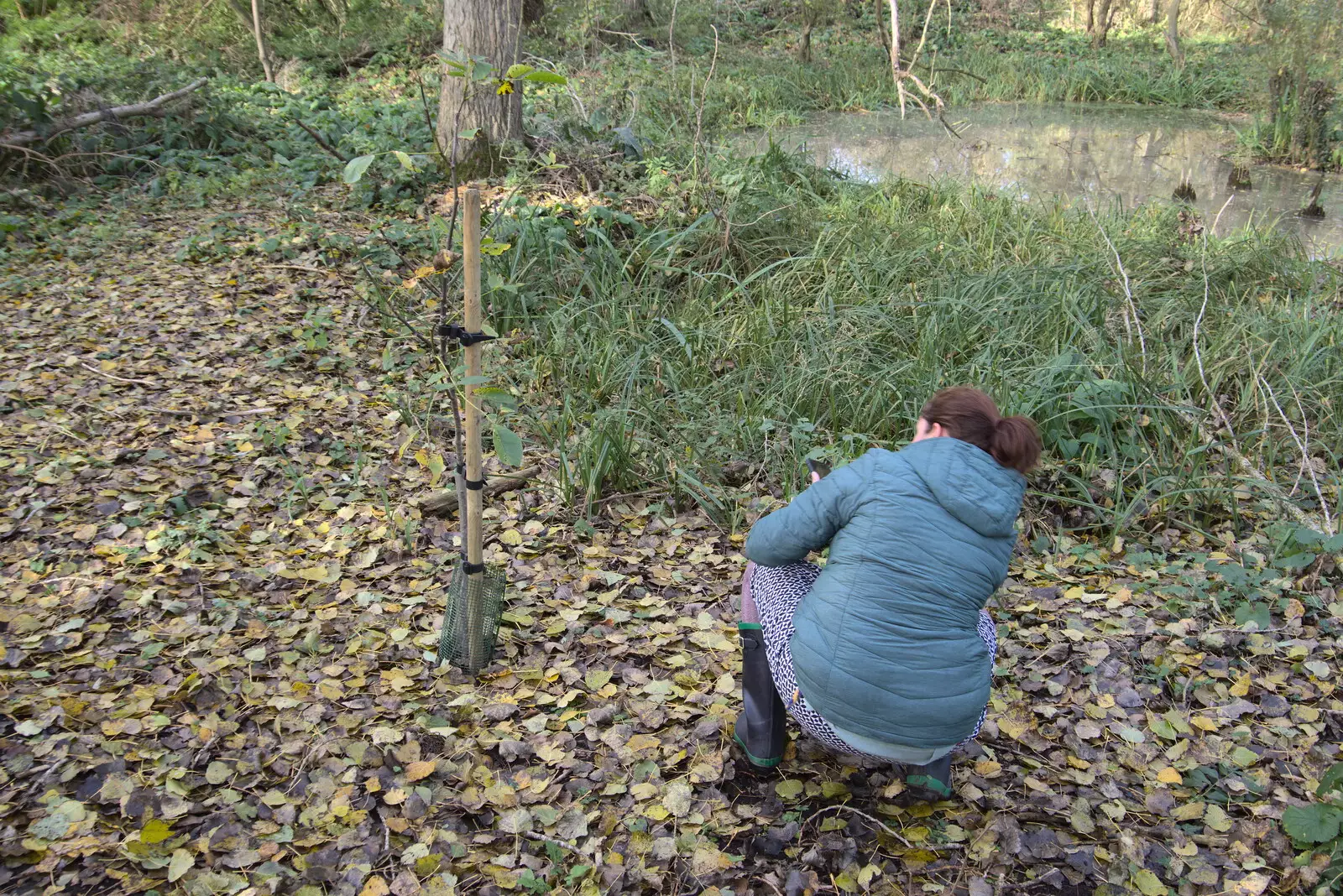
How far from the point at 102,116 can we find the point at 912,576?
7.26 metres

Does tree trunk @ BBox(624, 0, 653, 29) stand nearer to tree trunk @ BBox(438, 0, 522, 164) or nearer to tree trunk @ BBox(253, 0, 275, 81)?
tree trunk @ BBox(253, 0, 275, 81)

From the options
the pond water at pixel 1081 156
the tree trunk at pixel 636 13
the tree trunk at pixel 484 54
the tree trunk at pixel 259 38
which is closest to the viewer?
the tree trunk at pixel 484 54

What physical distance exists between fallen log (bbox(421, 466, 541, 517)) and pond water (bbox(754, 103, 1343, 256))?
4.71m

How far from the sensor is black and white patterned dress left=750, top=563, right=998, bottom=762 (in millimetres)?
2080

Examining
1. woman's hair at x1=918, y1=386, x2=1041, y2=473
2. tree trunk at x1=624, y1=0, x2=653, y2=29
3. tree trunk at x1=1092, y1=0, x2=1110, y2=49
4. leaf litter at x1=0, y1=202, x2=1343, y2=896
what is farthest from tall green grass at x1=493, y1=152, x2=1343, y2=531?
tree trunk at x1=1092, y1=0, x2=1110, y2=49

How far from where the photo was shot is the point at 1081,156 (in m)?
9.84

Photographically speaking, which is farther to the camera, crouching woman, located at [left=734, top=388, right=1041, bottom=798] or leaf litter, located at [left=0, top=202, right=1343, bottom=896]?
leaf litter, located at [left=0, top=202, right=1343, bottom=896]

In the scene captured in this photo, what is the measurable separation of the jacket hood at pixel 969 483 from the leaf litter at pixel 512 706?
852mm

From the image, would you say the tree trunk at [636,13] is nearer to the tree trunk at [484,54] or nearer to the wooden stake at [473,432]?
the tree trunk at [484,54]

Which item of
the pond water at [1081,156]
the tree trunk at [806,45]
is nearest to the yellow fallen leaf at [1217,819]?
the pond water at [1081,156]

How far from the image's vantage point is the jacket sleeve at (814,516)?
1.97 metres

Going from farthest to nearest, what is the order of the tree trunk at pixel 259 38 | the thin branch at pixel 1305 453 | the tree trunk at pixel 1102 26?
the tree trunk at pixel 1102 26
the tree trunk at pixel 259 38
the thin branch at pixel 1305 453

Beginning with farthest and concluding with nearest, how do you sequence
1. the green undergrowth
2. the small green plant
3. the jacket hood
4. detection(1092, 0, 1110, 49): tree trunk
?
detection(1092, 0, 1110, 49): tree trunk
the green undergrowth
the small green plant
the jacket hood

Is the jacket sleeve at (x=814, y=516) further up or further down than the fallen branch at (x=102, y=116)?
further down
